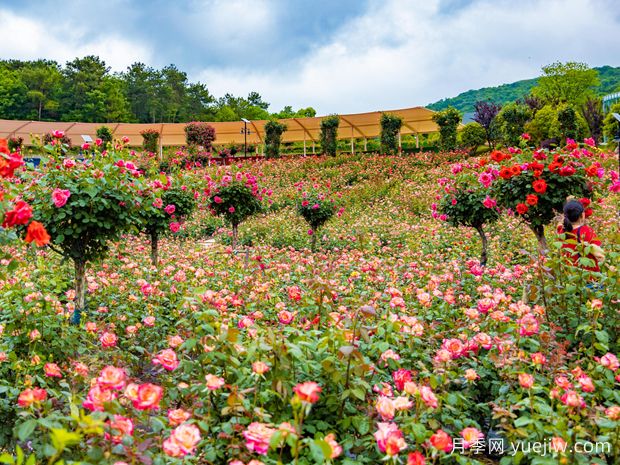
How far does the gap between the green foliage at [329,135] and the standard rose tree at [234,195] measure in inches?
556

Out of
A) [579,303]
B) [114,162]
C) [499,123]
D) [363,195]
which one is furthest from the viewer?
[499,123]

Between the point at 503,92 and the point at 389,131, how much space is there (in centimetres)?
5084

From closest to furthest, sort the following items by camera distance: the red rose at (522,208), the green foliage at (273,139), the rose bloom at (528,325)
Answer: the rose bloom at (528,325) < the red rose at (522,208) < the green foliage at (273,139)

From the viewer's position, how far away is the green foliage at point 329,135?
2094cm

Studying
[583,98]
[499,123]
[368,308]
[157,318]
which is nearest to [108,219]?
[157,318]

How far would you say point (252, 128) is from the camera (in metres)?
30.7

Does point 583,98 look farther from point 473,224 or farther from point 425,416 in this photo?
point 425,416

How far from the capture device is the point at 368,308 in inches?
66.9

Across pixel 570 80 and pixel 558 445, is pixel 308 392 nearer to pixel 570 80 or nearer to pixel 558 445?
pixel 558 445

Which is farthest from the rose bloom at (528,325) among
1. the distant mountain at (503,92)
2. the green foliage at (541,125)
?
the distant mountain at (503,92)

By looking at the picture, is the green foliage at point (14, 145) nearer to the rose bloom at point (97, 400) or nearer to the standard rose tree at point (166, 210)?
the standard rose tree at point (166, 210)

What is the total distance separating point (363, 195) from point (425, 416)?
12185 mm

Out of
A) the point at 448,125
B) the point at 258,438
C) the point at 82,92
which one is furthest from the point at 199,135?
the point at 258,438

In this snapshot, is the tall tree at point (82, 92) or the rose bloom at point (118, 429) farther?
the tall tree at point (82, 92)
